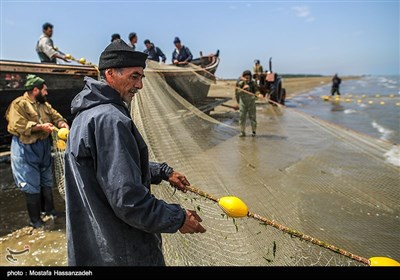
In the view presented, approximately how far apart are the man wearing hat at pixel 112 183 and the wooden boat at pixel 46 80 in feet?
16.4

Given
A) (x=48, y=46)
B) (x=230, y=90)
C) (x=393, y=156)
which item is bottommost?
(x=393, y=156)

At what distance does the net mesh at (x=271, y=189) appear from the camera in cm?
278

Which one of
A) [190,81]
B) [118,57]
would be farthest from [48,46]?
[118,57]

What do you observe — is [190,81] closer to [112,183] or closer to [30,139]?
[30,139]

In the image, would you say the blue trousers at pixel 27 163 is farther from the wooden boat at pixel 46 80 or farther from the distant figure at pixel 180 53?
the distant figure at pixel 180 53

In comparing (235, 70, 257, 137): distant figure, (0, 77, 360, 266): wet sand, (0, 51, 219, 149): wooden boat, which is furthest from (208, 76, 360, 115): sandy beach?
(0, 77, 360, 266): wet sand

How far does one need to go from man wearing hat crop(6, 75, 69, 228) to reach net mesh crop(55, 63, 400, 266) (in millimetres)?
330

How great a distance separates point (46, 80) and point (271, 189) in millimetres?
4965

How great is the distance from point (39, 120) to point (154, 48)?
6.72 metres

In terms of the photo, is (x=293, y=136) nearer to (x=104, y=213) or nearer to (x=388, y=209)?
(x=388, y=209)

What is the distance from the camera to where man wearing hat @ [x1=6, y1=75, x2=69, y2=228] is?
3957mm

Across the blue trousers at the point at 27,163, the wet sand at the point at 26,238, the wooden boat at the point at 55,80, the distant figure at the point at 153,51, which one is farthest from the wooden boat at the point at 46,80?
the distant figure at the point at 153,51

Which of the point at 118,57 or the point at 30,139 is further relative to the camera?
the point at 30,139

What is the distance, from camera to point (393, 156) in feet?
19.6
